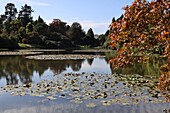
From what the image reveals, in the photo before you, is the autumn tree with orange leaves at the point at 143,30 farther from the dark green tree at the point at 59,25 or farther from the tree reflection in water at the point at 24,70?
the dark green tree at the point at 59,25

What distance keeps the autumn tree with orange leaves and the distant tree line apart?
164 ft

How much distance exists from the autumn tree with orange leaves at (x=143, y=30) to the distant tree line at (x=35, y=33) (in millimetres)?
50097

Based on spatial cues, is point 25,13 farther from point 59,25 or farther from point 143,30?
point 143,30

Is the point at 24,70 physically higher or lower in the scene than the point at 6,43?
lower

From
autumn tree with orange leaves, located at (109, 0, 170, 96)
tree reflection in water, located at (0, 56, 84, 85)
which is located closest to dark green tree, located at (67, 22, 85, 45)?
tree reflection in water, located at (0, 56, 84, 85)

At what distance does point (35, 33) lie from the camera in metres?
61.7

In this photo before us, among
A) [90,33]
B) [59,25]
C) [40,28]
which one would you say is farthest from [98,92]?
[90,33]

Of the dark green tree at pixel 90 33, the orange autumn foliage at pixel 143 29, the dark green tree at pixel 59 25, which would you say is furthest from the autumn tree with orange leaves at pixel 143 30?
the dark green tree at pixel 90 33

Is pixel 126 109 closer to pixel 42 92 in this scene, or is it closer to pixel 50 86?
pixel 42 92

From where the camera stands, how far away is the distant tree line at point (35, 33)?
59438 millimetres

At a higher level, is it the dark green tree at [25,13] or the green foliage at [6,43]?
the dark green tree at [25,13]

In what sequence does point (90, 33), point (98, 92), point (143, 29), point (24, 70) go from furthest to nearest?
point (90, 33)
point (24, 70)
point (98, 92)
point (143, 29)

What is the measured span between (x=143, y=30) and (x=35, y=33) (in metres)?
59.3

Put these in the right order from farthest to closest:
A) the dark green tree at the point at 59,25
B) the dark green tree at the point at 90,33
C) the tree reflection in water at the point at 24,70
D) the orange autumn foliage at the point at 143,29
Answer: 1. the dark green tree at the point at 90,33
2. the dark green tree at the point at 59,25
3. the tree reflection in water at the point at 24,70
4. the orange autumn foliage at the point at 143,29
